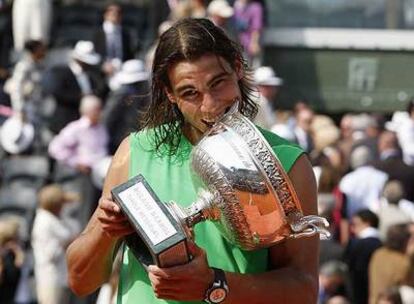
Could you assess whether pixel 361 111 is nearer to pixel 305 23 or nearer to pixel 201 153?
pixel 305 23

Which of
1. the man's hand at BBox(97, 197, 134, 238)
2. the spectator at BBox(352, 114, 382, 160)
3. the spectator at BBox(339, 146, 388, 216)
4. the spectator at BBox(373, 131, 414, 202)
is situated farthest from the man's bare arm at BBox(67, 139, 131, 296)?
the spectator at BBox(352, 114, 382, 160)

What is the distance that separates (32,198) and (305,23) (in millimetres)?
5802

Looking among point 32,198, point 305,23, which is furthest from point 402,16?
point 32,198

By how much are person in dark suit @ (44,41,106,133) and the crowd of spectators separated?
0.01m

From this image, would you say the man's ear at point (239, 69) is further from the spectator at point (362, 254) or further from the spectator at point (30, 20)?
the spectator at point (30, 20)

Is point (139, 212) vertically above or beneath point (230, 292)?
above

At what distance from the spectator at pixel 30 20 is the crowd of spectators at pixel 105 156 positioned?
0.01 meters

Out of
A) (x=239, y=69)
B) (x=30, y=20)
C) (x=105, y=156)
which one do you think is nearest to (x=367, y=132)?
(x=105, y=156)

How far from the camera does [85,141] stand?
10.6m

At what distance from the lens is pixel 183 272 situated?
8.71ft

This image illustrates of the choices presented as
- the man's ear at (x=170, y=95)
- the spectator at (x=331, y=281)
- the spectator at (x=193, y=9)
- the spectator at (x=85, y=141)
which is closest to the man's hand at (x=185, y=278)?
the man's ear at (x=170, y=95)

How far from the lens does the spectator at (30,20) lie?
14852 mm

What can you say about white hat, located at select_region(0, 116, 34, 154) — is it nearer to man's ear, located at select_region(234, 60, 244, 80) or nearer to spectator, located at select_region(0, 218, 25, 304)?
spectator, located at select_region(0, 218, 25, 304)

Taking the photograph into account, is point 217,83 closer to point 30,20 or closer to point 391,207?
point 391,207
